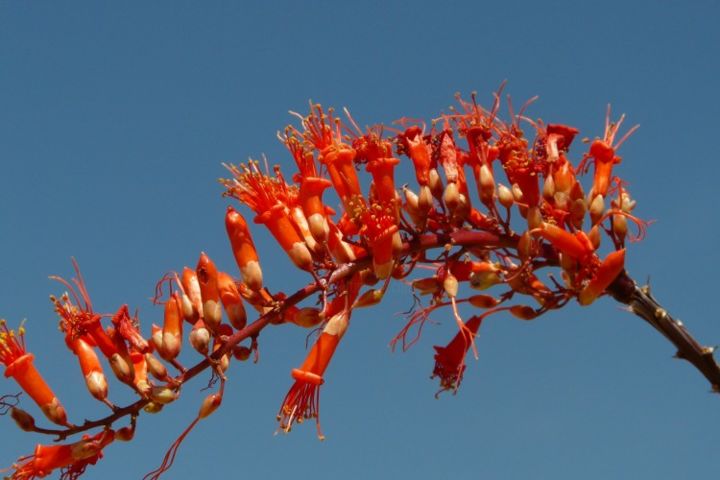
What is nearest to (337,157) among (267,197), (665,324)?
(267,197)

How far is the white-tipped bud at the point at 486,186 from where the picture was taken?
14.9ft

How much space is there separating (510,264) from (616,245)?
48cm

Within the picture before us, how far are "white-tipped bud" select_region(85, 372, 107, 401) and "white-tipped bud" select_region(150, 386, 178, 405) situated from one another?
29cm

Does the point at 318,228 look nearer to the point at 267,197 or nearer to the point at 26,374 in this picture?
the point at 267,197

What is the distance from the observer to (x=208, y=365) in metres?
4.38

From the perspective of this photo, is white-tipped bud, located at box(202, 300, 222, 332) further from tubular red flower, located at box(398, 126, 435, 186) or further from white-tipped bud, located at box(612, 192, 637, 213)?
white-tipped bud, located at box(612, 192, 637, 213)

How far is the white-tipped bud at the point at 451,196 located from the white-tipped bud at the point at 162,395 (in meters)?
1.47

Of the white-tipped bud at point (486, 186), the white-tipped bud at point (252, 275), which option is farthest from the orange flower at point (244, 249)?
the white-tipped bud at point (486, 186)

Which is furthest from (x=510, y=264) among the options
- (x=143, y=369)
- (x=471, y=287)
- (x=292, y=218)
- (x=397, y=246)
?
(x=143, y=369)

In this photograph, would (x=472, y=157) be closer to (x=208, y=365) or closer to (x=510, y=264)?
(x=510, y=264)

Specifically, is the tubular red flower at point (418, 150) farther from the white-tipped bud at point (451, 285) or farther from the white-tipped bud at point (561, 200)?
the white-tipped bud at point (561, 200)

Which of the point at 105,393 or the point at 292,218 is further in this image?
the point at 292,218

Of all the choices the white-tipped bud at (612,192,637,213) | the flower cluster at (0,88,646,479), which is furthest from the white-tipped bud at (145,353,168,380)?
the white-tipped bud at (612,192,637,213)

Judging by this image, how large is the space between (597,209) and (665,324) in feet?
2.11
